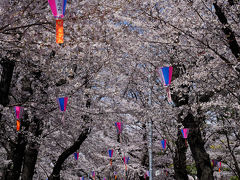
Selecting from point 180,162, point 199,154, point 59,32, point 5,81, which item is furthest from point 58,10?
point 180,162

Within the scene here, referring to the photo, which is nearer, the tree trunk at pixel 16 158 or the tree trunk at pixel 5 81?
the tree trunk at pixel 5 81

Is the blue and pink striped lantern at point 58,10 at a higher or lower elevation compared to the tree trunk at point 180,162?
higher

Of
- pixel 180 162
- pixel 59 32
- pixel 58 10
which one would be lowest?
pixel 180 162

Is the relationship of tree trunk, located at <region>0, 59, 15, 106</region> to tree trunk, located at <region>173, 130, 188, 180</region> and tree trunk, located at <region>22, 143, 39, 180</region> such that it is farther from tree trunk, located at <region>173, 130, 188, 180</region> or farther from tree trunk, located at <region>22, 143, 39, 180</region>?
tree trunk, located at <region>173, 130, 188, 180</region>

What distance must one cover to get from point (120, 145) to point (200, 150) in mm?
7463

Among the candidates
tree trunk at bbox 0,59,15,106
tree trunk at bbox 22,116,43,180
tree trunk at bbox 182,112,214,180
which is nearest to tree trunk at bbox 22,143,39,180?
tree trunk at bbox 22,116,43,180

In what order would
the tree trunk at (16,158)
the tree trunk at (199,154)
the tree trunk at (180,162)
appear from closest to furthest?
the tree trunk at (199,154)
the tree trunk at (16,158)
the tree trunk at (180,162)

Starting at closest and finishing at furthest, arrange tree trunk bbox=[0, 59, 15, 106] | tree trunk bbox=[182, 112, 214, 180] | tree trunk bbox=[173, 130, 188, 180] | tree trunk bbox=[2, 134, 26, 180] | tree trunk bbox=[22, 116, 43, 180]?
tree trunk bbox=[0, 59, 15, 106] < tree trunk bbox=[182, 112, 214, 180] < tree trunk bbox=[2, 134, 26, 180] < tree trunk bbox=[22, 116, 43, 180] < tree trunk bbox=[173, 130, 188, 180]

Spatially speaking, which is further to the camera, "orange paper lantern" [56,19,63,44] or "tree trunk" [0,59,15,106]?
"tree trunk" [0,59,15,106]

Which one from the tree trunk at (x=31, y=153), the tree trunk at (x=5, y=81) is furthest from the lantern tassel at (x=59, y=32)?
the tree trunk at (x=31, y=153)

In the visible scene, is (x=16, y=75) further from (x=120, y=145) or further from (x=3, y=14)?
(x=120, y=145)

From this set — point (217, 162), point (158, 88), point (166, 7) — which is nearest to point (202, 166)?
point (158, 88)

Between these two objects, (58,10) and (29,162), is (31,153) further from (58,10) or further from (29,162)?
(58,10)

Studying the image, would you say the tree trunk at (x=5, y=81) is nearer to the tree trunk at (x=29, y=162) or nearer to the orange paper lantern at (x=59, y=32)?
the tree trunk at (x=29, y=162)
